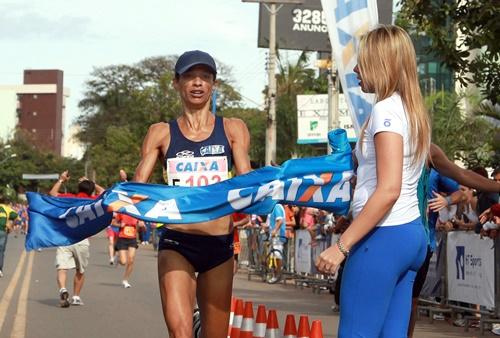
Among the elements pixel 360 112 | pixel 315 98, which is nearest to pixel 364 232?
pixel 360 112

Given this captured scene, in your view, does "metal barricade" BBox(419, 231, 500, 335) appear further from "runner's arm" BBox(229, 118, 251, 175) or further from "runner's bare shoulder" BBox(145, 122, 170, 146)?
"runner's bare shoulder" BBox(145, 122, 170, 146)

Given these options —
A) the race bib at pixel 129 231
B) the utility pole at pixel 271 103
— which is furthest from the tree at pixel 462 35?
the utility pole at pixel 271 103

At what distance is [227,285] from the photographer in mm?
7008

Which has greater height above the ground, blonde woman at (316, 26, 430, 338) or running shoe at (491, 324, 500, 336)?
blonde woman at (316, 26, 430, 338)

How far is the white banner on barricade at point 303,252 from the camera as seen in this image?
23.4 m

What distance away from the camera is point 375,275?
5.00 meters

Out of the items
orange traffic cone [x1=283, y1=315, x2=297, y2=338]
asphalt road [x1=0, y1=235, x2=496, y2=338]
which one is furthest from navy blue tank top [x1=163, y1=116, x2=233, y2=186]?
asphalt road [x1=0, y1=235, x2=496, y2=338]

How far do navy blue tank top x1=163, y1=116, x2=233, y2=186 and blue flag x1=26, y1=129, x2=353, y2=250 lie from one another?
375 millimetres

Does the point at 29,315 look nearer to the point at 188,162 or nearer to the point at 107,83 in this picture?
the point at 188,162

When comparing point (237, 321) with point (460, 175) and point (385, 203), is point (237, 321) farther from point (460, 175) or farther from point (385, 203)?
point (385, 203)

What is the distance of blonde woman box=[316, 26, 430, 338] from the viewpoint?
4.98m

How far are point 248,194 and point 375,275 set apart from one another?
152 cm

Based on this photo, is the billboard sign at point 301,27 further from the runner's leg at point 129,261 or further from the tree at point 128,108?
the runner's leg at point 129,261

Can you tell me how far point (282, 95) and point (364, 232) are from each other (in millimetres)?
52771
